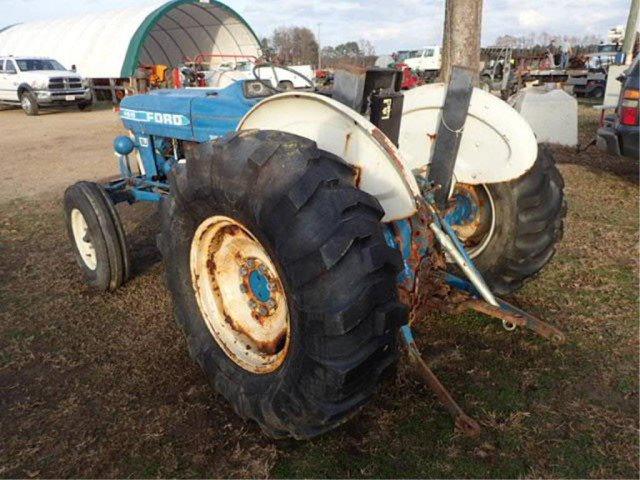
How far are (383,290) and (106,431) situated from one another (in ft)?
5.08

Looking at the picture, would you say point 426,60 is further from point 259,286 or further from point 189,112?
point 259,286

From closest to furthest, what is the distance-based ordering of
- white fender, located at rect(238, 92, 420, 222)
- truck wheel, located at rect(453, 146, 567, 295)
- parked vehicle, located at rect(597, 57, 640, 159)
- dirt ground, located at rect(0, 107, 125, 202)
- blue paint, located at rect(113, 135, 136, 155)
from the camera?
white fender, located at rect(238, 92, 420, 222) < truck wheel, located at rect(453, 146, 567, 295) < blue paint, located at rect(113, 135, 136, 155) < parked vehicle, located at rect(597, 57, 640, 159) < dirt ground, located at rect(0, 107, 125, 202)

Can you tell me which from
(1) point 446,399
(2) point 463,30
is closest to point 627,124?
(2) point 463,30

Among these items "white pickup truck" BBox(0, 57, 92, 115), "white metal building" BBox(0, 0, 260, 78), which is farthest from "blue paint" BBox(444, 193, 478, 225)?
"white metal building" BBox(0, 0, 260, 78)

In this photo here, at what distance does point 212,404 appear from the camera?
8.05 feet

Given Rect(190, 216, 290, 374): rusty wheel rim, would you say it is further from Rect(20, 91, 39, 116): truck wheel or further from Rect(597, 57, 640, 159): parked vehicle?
Rect(20, 91, 39, 116): truck wheel

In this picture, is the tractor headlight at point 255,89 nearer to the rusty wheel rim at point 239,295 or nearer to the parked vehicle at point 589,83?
the rusty wheel rim at point 239,295

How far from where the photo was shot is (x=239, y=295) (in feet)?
7.97

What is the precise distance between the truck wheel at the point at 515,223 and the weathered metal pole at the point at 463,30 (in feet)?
12.5

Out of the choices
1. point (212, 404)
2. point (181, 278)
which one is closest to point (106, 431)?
point (212, 404)

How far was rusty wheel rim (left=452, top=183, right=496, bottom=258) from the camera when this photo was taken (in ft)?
9.59

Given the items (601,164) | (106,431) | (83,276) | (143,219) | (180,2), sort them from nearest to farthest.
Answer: (106,431), (83,276), (143,219), (601,164), (180,2)

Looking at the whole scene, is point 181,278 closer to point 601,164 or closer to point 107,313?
point 107,313

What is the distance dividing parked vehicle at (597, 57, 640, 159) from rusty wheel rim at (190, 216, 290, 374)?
18.4 feet
